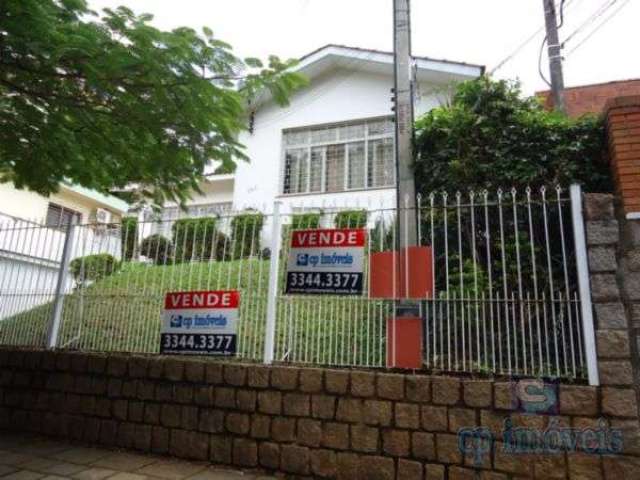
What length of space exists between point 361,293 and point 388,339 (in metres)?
0.47

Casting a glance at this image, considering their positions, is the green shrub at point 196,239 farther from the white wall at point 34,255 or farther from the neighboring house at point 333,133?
the neighboring house at point 333,133

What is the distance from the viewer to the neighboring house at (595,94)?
1218 cm

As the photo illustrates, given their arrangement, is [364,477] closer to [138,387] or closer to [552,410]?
[552,410]

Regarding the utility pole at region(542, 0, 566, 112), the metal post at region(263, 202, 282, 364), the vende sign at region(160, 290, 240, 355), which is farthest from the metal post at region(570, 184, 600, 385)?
the utility pole at region(542, 0, 566, 112)

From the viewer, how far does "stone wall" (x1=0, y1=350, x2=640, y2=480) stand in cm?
321

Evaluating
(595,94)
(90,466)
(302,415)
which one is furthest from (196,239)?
(595,94)

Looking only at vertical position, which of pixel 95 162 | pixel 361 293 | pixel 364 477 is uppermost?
pixel 95 162

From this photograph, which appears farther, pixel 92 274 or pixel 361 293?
pixel 92 274

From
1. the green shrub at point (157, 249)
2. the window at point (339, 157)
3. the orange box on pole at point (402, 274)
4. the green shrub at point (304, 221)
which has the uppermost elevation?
the window at point (339, 157)

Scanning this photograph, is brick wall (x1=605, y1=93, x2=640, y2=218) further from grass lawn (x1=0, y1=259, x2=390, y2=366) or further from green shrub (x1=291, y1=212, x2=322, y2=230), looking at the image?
green shrub (x1=291, y1=212, x2=322, y2=230)

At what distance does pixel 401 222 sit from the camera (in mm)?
4195

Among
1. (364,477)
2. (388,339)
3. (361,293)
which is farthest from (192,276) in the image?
(364,477)

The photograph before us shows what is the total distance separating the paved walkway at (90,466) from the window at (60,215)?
39.7ft

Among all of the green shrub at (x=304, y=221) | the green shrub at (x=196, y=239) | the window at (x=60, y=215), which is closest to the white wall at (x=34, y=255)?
the green shrub at (x=196, y=239)
